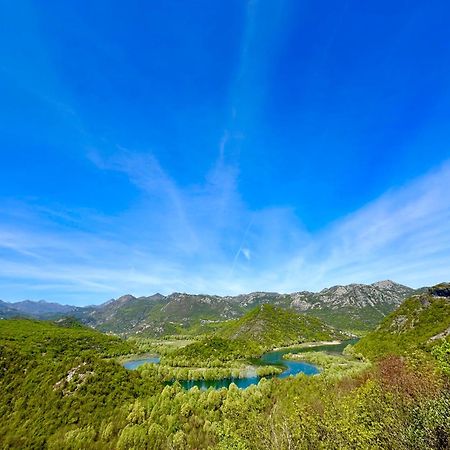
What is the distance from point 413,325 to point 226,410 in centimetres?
12807

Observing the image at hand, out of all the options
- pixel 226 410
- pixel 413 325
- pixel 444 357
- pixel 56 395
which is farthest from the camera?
pixel 413 325

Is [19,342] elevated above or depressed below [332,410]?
above

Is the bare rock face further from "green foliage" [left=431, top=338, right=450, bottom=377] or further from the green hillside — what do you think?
"green foliage" [left=431, top=338, right=450, bottom=377]

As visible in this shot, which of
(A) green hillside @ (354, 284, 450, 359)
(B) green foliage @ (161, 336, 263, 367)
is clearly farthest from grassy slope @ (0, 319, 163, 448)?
(A) green hillside @ (354, 284, 450, 359)

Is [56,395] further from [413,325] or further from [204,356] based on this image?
[413,325]

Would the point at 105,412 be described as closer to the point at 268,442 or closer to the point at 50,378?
the point at 50,378

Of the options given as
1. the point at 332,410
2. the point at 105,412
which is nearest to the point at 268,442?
the point at 332,410

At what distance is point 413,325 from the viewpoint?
139625 millimetres

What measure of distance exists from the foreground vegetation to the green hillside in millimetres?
59051

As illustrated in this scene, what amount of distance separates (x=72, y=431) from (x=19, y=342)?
17739 centimetres

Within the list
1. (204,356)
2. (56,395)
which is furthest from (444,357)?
(204,356)

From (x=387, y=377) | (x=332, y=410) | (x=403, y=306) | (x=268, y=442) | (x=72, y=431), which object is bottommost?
(x=72, y=431)

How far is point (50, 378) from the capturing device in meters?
71.9

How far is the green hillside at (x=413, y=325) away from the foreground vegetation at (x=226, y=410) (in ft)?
194
